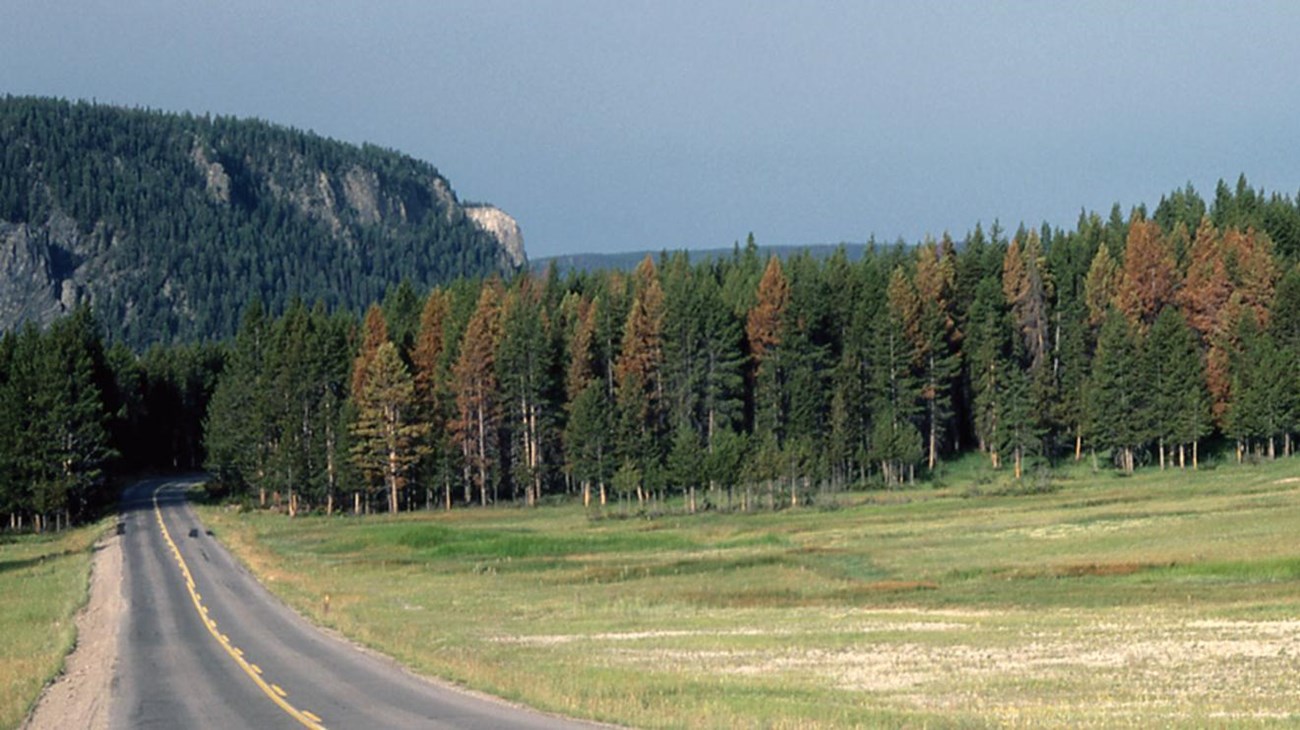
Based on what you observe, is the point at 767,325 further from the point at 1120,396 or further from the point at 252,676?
the point at 252,676

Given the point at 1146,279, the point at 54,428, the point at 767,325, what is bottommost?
the point at 54,428

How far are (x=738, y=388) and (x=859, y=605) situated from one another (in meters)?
79.0

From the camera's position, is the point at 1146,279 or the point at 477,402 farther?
the point at 1146,279

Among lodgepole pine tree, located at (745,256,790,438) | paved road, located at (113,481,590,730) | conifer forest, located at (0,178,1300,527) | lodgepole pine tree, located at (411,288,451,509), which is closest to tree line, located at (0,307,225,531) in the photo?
conifer forest, located at (0,178,1300,527)

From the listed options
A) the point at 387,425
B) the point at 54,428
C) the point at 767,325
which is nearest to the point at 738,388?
the point at 767,325

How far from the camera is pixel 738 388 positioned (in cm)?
13075

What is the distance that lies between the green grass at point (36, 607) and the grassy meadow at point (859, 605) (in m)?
8.74

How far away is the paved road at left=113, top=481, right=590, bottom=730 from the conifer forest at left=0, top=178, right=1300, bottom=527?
58.4 meters

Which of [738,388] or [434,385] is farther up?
[434,385]

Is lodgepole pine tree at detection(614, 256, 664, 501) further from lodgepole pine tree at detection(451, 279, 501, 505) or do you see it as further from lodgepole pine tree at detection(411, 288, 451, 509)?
lodgepole pine tree at detection(411, 288, 451, 509)

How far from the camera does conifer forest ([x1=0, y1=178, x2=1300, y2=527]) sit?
117 m

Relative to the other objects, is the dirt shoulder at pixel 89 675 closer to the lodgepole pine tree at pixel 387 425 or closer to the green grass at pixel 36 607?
the green grass at pixel 36 607

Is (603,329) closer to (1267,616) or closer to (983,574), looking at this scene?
(983,574)

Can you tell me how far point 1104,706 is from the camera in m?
26.4
